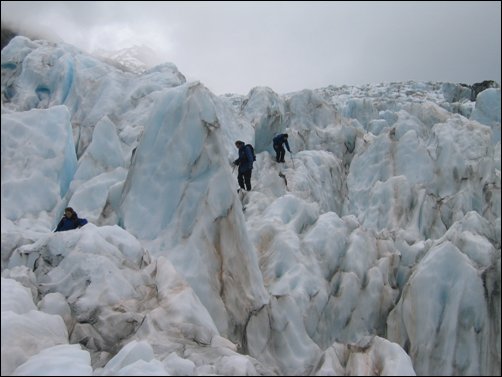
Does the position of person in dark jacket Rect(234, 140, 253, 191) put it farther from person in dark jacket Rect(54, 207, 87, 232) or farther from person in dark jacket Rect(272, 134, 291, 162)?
person in dark jacket Rect(54, 207, 87, 232)

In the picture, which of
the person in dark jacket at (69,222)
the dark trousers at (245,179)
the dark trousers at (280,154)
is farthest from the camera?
the dark trousers at (280,154)

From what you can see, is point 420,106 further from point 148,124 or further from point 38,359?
point 38,359

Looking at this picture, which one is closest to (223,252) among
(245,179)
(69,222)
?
(69,222)

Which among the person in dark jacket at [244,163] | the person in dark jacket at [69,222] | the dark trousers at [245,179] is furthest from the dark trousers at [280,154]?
the person in dark jacket at [69,222]

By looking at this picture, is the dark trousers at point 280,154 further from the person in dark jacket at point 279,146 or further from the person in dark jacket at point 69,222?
the person in dark jacket at point 69,222

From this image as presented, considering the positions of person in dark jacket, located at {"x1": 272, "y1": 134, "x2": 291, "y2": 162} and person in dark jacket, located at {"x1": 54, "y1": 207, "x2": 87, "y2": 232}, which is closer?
person in dark jacket, located at {"x1": 54, "y1": 207, "x2": 87, "y2": 232}

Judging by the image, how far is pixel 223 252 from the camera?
915 centimetres

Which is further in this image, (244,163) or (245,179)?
(245,179)

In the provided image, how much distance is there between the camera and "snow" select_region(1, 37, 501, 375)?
5.83 meters

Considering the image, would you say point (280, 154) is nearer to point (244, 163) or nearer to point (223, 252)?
point (244, 163)

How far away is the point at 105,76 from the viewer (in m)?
23.5

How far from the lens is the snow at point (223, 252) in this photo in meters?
5.83

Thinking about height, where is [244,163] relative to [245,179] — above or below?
above

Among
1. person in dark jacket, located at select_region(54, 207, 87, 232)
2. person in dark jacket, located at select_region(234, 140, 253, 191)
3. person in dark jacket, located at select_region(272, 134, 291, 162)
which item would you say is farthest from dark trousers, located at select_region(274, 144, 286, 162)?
person in dark jacket, located at select_region(54, 207, 87, 232)
